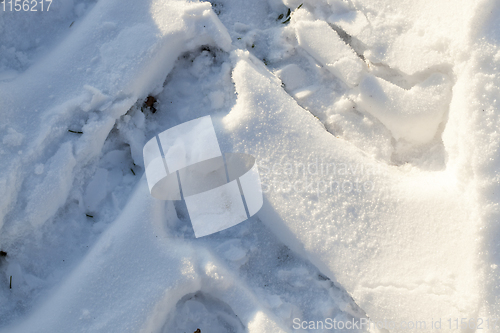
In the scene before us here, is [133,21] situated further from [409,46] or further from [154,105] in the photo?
[409,46]

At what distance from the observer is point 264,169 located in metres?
1.68

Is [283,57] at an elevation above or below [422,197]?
above

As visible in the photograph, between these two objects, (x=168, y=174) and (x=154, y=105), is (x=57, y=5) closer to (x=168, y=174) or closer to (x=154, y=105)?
(x=154, y=105)

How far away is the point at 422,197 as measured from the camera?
62.5 inches

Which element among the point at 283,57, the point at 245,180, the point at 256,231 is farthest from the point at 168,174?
the point at 283,57

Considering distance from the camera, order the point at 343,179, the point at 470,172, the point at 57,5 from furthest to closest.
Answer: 1. the point at 57,5
2. the point at 343,179
3. the point at 470,172

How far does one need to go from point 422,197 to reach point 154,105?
1301 mm

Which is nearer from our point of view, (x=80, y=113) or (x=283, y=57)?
(x=80, y=113)

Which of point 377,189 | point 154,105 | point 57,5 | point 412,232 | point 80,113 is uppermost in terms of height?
point 57,5

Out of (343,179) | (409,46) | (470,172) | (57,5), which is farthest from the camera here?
(57,5)

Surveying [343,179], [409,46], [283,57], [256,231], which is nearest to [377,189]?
[343,179]

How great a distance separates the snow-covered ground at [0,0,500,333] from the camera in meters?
1.52

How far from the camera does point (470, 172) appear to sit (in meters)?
1.54

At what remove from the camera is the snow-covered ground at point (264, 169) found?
1.52m
